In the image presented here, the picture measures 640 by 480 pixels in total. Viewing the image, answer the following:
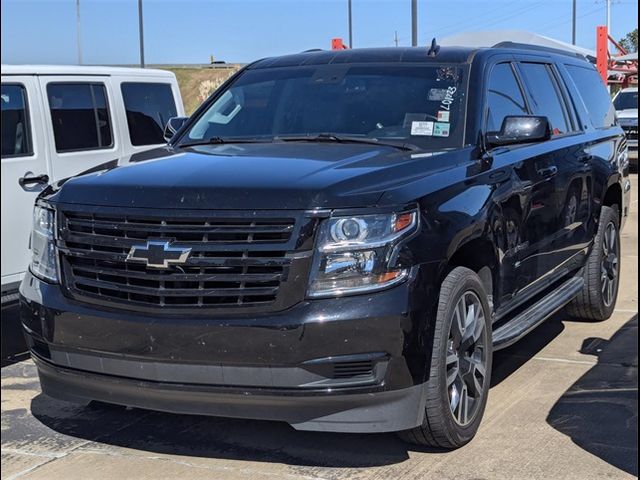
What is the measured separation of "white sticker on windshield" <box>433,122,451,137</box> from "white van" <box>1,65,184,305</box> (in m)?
3.23

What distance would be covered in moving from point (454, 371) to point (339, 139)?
140 cm

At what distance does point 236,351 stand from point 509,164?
2.06 meters

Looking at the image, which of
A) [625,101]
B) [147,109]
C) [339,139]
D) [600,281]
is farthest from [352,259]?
[625,101]

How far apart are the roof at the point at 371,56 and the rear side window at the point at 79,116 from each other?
1.93m

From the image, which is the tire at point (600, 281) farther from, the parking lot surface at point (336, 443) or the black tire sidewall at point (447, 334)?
the black tire sidewall at point (447, 334)

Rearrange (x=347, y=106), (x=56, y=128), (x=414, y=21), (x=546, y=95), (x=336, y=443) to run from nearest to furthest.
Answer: (x=336, y=443), (x=347, y=106), (x=546, y=95), (x=56, y=128), (x=414, y=21)

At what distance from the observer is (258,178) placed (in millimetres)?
3627

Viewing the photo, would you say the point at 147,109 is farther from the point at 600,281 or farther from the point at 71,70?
the point at 600,281

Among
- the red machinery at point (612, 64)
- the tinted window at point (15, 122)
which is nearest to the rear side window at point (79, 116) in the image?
the tinted window at point (15, 122)

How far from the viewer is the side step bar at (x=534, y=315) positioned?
448 cm

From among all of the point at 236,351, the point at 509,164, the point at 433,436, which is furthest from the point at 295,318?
the point at 509,164

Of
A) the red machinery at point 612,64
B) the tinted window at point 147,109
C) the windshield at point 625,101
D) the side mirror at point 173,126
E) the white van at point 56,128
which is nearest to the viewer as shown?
the side mirror at point 173,126

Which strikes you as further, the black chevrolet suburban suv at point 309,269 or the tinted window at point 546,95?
the tinted window at point 546,95

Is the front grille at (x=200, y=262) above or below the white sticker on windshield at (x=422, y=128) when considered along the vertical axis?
below
